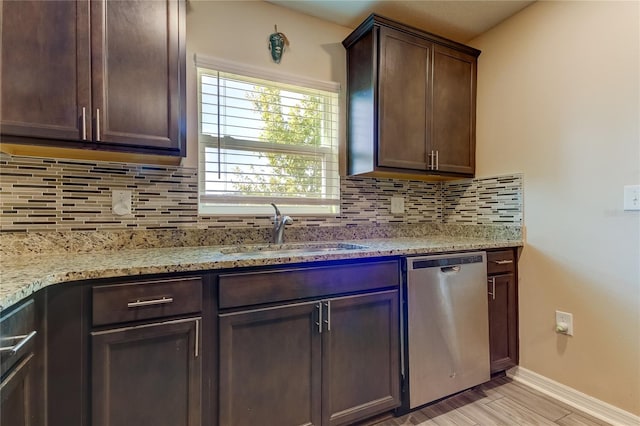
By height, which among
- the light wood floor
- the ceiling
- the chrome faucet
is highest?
the ceiling

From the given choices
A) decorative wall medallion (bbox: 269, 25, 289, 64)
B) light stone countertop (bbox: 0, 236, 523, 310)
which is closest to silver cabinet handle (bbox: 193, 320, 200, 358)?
light stone countertop (bbox: 0, 236, 523, 310)

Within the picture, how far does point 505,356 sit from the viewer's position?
197cm

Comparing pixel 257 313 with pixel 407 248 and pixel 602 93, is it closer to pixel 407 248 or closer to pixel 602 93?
pixel 407 248

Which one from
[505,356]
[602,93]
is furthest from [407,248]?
[602,93]

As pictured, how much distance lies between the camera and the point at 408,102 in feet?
6.58

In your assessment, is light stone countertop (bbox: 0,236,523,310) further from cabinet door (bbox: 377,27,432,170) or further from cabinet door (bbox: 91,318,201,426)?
cabinet door (bbox: 377,27,432,170)

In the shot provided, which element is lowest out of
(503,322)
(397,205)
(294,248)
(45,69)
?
(503,322)

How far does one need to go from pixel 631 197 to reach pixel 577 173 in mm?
275

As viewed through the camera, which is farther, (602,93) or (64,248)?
(602,93)

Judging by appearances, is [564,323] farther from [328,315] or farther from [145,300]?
[145,300]

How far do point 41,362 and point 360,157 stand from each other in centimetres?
177

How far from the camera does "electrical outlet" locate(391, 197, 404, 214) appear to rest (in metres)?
2.34

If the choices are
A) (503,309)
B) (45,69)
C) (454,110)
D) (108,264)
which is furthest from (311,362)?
(454,110)

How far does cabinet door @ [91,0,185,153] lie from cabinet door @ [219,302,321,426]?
876 millimetres
